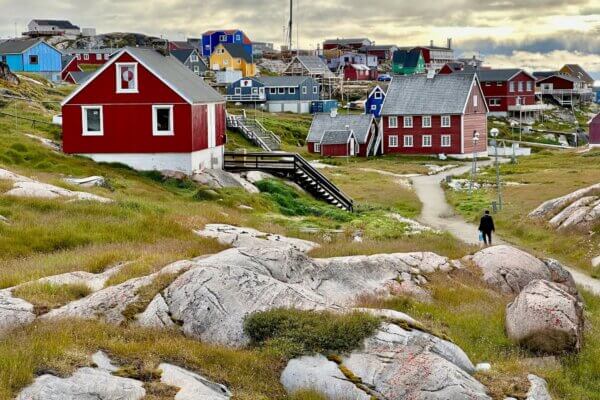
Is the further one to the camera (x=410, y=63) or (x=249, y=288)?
(x=410, y=63)

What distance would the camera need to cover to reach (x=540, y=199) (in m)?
45.8

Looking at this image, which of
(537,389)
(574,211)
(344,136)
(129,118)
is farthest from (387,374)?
(344,136)

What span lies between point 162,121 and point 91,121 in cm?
364

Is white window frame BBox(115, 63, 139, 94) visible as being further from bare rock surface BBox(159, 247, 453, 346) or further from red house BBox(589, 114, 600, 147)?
red house BBox(589, 114, 600, 147)

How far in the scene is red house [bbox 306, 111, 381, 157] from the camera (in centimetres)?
8456

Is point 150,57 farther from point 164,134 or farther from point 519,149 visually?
point 519,149

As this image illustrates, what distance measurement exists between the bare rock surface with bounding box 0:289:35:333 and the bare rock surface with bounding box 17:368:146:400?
9.11 ft

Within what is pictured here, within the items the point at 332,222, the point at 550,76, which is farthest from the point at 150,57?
the point at 550,76

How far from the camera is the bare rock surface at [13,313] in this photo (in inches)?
539

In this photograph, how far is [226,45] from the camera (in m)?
147

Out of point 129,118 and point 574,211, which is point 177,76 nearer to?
point 129,118

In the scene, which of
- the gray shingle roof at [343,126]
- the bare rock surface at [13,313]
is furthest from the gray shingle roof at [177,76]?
the gray shingle roof at [343,126]

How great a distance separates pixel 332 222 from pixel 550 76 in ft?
436

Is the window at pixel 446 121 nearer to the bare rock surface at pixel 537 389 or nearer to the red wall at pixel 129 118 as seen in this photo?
the red wall at pixel 129 118
